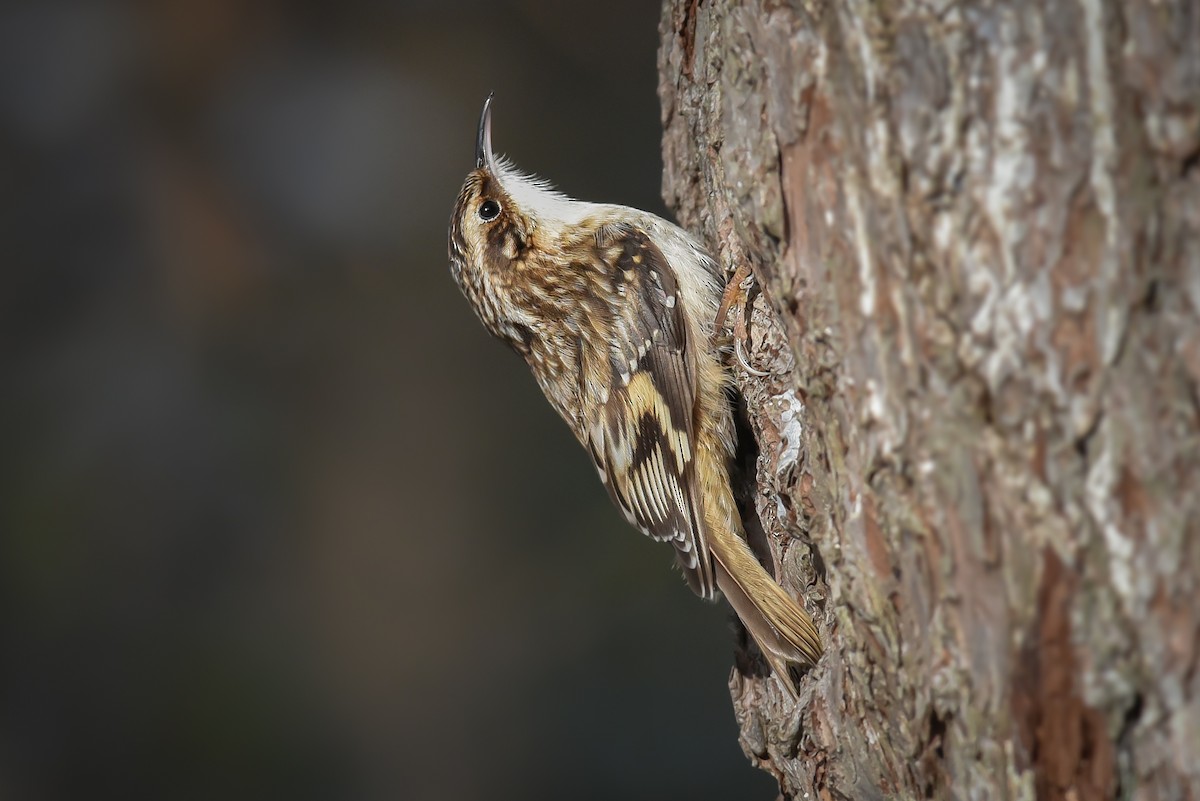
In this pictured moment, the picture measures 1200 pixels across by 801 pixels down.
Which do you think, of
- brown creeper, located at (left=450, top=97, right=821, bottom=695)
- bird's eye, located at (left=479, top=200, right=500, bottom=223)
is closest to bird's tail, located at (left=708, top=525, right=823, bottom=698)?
brown creeper, located at (left=450, top=97, right=821, bottom=695)

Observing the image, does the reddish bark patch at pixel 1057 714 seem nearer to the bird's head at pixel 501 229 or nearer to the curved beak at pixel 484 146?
the bird's head at pixel 501 229

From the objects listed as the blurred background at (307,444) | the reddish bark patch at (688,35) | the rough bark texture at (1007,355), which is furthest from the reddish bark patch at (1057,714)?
the blurred background at (307,444)

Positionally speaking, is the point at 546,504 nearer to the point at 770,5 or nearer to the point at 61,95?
the point at 61,95

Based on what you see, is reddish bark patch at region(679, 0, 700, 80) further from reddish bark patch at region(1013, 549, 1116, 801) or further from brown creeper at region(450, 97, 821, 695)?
reddish bark patch at region(1013, 549, 1116, 801)

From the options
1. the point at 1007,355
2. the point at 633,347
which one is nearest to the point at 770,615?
the point at 633,347

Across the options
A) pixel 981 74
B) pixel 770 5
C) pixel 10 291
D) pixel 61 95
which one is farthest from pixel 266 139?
pixel 981 74

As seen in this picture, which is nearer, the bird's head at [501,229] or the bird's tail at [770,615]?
the bird's tail at [770,615]

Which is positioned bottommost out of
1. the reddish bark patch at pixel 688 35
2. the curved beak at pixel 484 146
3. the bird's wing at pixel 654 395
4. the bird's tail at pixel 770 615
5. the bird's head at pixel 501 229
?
the bird's tail at pixel 770 615
